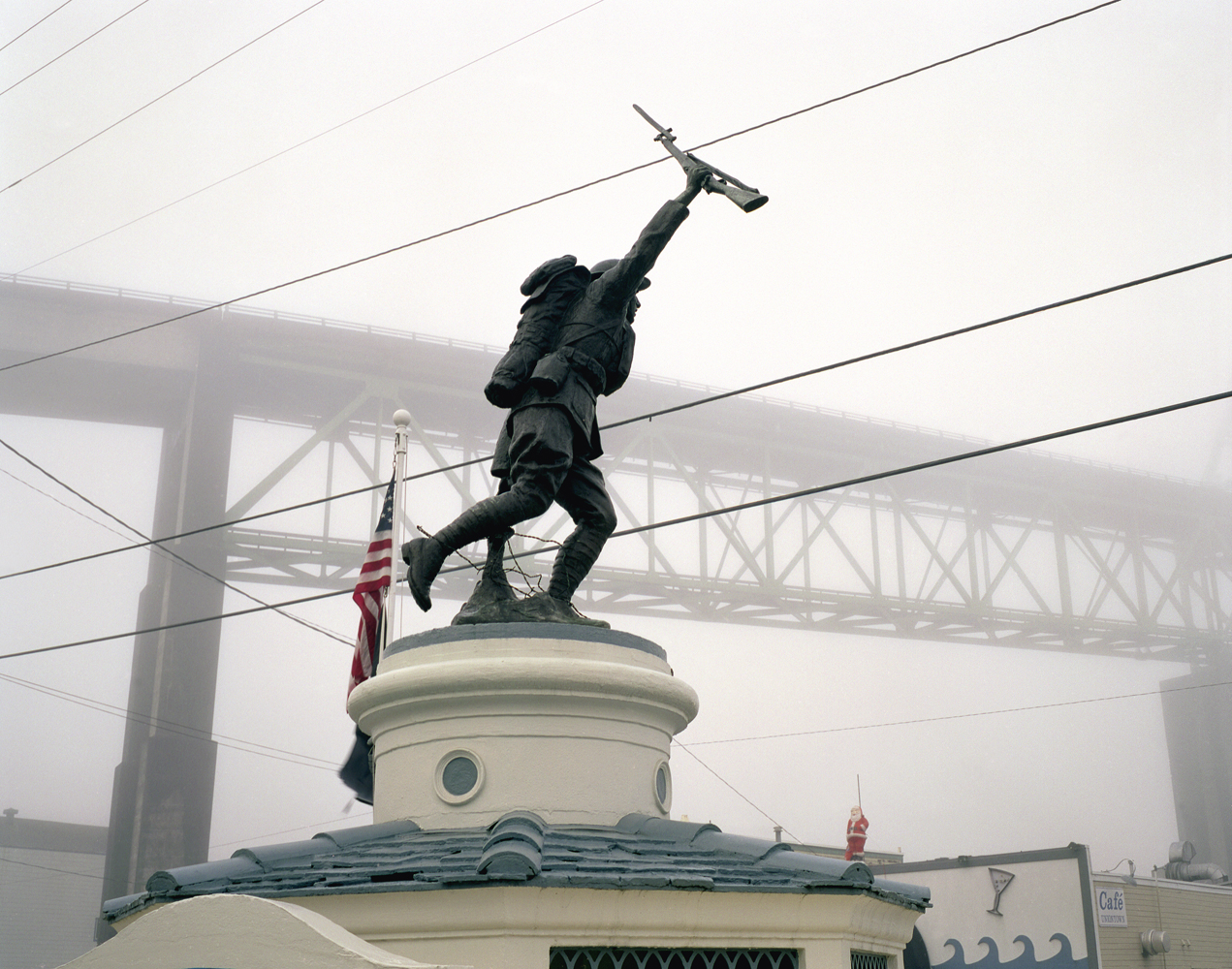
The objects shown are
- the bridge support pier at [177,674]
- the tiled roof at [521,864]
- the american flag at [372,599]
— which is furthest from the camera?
the bridge support pier at [177,674]

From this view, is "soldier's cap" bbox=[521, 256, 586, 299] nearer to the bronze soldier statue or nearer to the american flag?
the bronze soldier statue

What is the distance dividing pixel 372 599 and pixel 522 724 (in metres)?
8.57

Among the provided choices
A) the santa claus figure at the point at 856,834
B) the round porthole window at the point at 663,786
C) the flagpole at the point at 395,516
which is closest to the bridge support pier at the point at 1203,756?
the santa claus figure at the point at 856,834

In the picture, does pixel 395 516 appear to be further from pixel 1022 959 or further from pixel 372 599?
pixel 1022 959

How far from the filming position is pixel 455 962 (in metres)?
5.80

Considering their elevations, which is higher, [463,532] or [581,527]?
[581,527]

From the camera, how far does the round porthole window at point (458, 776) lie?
7.36 meters

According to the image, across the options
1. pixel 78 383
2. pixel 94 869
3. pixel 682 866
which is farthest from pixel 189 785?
pixel 682 866

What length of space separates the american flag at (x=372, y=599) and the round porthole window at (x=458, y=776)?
25.2ft

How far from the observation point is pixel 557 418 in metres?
7.92

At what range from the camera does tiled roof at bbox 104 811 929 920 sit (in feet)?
19.6

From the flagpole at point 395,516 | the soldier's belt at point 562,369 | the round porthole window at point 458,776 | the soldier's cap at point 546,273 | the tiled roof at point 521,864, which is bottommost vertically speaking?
the tiled roof at point 521,864

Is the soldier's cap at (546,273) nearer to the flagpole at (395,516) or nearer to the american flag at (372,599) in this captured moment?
the flagpole at (395,516)

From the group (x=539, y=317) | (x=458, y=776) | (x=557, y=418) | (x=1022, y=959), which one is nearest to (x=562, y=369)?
(x=557, y=418)
